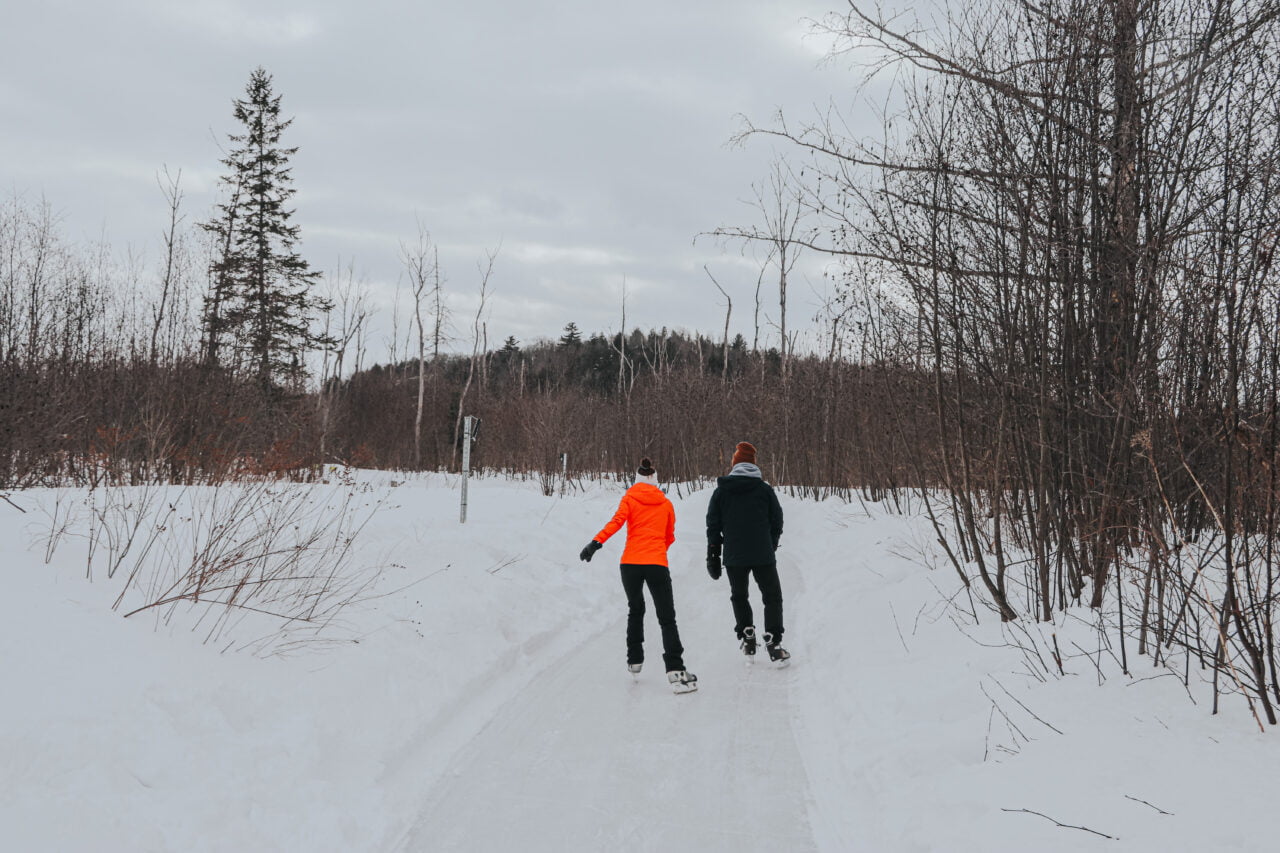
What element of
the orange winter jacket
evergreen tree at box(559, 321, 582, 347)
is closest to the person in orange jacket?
the orange winter jacket

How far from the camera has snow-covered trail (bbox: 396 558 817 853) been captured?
3697 millimetres

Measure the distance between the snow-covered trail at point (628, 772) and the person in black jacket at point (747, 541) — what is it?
562mm

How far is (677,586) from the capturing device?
10750 millimetres

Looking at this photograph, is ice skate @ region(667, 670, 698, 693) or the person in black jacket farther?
the person in black jacket

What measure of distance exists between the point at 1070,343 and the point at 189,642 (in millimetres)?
6569

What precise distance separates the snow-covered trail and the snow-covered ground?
2 centimetres

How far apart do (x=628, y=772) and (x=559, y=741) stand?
679mm

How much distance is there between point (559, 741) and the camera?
490 cm

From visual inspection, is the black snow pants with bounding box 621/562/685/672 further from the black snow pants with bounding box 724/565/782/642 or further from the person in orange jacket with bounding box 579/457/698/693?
the black snow pants with bounding box 724/565/782/642

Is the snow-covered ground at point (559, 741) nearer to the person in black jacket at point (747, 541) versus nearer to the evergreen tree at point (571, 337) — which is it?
the person in black jacket at point (747, 541)

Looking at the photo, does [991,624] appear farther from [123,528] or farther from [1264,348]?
[123,528]

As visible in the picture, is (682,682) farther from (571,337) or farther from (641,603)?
(571,337)

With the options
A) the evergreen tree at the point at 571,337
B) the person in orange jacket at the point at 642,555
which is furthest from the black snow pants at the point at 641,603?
the evergreen tree at the point at 571,337

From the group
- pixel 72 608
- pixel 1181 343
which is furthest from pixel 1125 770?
pixel 72 608
